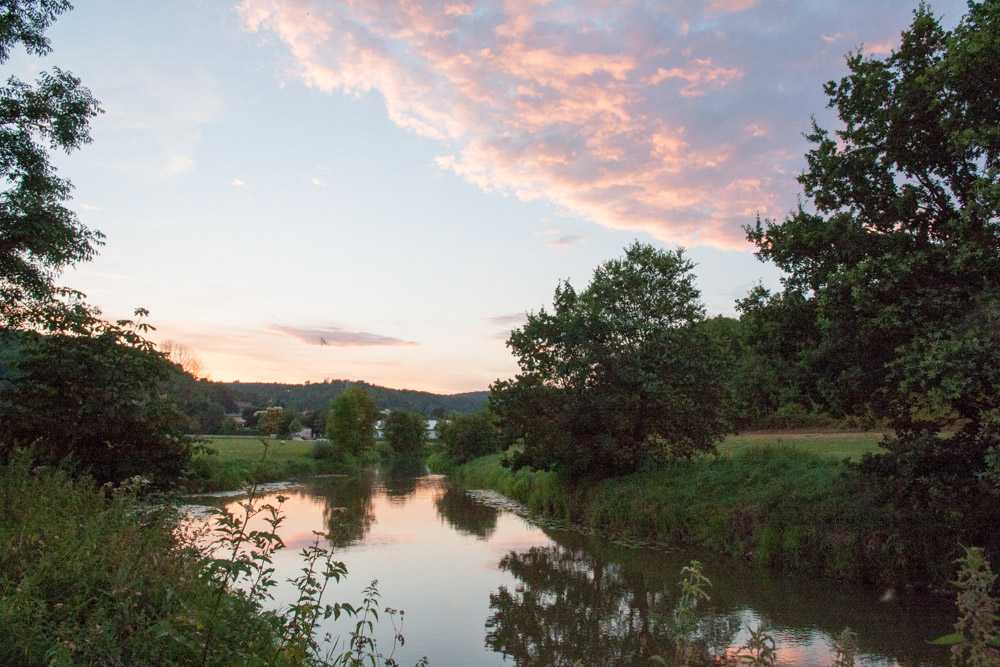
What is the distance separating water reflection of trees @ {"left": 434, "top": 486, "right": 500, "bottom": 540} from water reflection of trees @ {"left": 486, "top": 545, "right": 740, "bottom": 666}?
5594 mm

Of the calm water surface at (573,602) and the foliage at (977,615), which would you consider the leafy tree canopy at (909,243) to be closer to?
A: the calm water surface at (573,602)

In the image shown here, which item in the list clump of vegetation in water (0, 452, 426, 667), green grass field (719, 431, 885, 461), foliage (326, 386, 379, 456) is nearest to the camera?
clump of vegetation in water (0, 452, 426, 667)

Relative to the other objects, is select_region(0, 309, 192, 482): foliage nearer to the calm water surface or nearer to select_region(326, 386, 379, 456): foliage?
the calm water surface

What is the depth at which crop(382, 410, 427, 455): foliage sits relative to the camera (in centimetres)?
7938

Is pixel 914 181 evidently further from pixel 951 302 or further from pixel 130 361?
pixel 130 361

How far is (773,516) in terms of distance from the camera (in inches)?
553

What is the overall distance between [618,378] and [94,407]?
49.5ft

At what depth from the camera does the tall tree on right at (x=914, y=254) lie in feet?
30.7

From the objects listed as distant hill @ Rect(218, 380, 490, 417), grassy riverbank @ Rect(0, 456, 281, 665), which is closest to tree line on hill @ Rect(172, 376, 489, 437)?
distant hill @ Rect(218, 380, 490, 417)

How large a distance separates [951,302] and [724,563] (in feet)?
24.2

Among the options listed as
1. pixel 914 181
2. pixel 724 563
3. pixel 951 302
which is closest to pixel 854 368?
pixel 951 302

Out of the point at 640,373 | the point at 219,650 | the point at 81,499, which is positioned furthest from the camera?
the point at 640,373

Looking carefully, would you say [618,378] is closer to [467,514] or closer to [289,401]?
[467,514]

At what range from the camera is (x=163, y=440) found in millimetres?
9812
